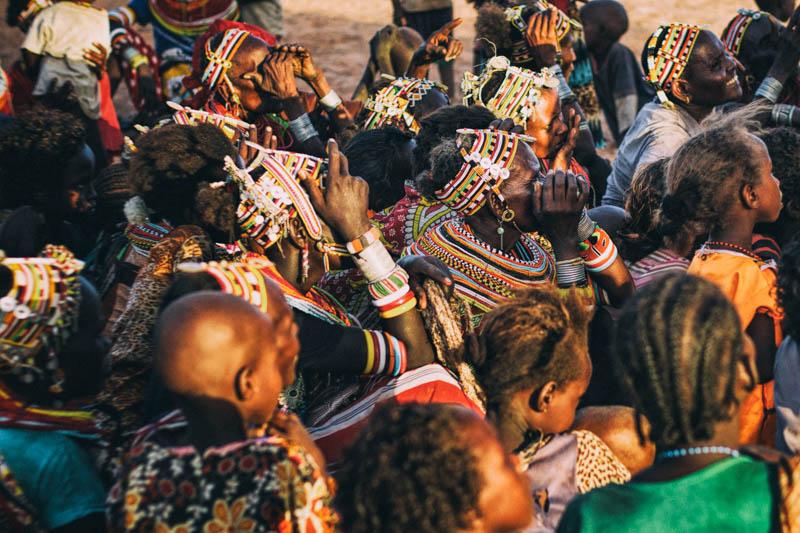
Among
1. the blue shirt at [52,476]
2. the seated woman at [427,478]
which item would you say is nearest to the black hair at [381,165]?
the blue shirt at [52,476]

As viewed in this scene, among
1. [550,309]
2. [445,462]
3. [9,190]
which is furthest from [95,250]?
[445,462]

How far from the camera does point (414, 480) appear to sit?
6.23 feet

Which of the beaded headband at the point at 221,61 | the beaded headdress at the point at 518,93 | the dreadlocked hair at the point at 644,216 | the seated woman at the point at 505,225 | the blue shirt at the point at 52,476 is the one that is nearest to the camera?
the blue shirt at the point at 52,476

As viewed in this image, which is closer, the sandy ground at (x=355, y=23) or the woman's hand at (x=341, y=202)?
the woman's hand at (x=341, y=202)

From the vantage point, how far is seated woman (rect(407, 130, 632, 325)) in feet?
11.7

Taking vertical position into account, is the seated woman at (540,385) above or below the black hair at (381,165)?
above

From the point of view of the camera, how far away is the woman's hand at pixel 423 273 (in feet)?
10.6

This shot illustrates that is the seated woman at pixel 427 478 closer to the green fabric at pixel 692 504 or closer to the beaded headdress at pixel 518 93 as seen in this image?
the green fabric at pixel 692 504

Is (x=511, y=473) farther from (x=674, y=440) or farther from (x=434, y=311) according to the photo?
(x=434, y=311)

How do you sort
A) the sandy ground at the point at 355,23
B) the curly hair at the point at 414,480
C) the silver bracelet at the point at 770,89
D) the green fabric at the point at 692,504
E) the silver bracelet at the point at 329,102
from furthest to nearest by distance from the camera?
the sandy ground at the point at 355,23 → the silver bracelet at the point at 329,102 → the silver bracelet at the point at 770,89 → the green fabric at the point at 692,504 → the curly hair at the point at 414,480

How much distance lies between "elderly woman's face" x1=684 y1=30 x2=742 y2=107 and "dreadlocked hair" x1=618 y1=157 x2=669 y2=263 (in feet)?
4.34

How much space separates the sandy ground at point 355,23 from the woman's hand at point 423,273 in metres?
8.38

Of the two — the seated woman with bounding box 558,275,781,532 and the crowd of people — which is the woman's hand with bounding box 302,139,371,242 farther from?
the seated woman with bounding box 558,275,781,532

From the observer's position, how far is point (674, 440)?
2.16m
